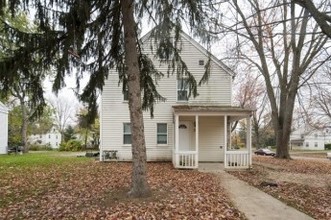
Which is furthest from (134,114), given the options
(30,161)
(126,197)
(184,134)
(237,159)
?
(30,161)

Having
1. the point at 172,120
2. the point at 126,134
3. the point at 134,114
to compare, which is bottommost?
the point at 126,134

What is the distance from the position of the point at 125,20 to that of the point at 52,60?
2176mm

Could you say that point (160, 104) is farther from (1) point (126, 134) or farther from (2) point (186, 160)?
(2) point (186, 160)

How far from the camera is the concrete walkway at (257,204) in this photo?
297 inches

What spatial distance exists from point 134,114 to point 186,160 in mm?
8807

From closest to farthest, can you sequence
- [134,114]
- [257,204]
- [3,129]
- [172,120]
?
[257,204]
[134,114]
[172,120]
[3,129]

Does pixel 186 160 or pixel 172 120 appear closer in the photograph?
pixel 186 160

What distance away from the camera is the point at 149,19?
928 centimetres

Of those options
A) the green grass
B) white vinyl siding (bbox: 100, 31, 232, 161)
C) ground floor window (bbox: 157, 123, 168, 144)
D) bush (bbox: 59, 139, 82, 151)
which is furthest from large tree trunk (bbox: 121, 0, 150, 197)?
bush (bbox: 59, 139, 82, 151)

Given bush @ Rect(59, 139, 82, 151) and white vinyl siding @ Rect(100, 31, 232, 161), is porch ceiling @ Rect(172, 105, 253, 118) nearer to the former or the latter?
white vinyl siding @ Rect(100, 31, 232, 161)

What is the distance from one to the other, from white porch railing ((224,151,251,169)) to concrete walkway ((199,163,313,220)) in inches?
203

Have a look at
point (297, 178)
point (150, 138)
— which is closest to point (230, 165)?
point (297, 178)

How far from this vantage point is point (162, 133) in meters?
21.2

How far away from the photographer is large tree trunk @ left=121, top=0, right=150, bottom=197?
30.0 feet
